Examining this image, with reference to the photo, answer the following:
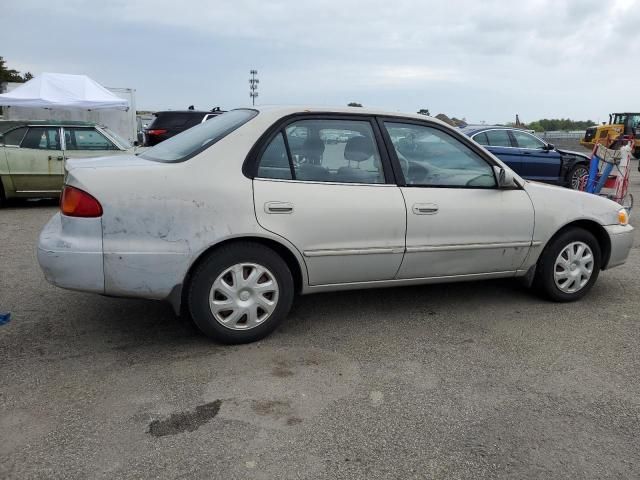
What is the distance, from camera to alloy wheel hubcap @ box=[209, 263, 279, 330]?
3.52 metres

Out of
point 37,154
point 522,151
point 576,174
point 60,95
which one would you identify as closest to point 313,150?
point 37,154

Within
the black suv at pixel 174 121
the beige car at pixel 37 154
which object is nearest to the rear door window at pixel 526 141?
the black suv at pixel 174 121

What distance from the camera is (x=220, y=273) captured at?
3.48 meters

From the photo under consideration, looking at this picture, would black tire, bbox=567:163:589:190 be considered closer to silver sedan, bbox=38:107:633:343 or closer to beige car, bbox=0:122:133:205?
silver sedan, bbox=38:107:633:343

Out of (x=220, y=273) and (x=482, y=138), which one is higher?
(x=482, y=138)

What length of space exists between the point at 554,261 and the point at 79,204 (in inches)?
142

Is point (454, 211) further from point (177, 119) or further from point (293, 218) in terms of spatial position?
point (177, 119)

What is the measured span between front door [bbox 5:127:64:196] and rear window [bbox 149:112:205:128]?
5.16 meters

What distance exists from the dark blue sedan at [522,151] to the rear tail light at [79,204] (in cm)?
914

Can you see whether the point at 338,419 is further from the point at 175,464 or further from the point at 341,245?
the point at 341,245

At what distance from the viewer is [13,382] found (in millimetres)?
3111

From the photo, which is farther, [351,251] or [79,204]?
[351,251]

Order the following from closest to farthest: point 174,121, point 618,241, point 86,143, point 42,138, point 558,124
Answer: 1. point 618,241
2. point 42,138
3. point 86,143
4. point 174,121
5. point 558,124

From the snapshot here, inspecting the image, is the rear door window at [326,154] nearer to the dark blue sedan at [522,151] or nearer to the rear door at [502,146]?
the dark blue sedan at [522,151]
